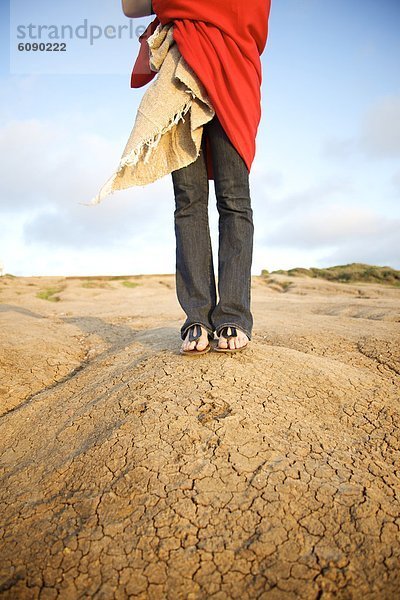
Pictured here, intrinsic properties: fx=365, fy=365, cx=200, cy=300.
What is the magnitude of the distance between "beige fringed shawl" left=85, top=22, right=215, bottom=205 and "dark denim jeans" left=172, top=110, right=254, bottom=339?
93 millimetres

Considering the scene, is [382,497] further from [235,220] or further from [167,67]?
[167,67]

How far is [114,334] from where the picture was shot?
9.25 ft

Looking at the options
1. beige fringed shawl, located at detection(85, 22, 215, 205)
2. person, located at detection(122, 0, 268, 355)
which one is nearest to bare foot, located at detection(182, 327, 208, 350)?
person, located at detection(122, 0, 268, 355)

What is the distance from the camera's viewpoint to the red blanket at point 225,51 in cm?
164

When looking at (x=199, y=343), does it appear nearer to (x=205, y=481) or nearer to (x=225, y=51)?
(x=205, y=481)

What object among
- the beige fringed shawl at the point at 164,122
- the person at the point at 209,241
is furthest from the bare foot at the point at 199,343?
the beige fringed shawl at the point at 164,122

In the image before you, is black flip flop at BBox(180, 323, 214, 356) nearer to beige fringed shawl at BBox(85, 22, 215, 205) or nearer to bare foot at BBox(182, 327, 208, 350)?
bare foot at BBox(182, 327, 208, 350)

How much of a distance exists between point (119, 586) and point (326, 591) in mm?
387

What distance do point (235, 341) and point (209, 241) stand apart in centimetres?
54

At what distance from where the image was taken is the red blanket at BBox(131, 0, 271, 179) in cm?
164

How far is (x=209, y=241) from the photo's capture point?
1.88 metres

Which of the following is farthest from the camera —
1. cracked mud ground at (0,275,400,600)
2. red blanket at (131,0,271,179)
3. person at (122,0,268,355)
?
person at (122,0,268,355)

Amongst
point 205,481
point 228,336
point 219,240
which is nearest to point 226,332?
point 228,336

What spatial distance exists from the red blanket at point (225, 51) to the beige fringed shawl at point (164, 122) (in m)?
0.06
